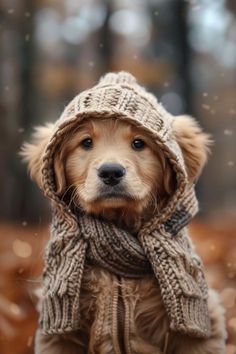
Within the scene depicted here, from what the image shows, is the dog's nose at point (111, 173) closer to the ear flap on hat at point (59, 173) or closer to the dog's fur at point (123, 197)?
the dog's fur at point (123, 197)

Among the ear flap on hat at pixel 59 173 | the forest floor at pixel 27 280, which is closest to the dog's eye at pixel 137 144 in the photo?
the ear flap on hat at pixel 59 173

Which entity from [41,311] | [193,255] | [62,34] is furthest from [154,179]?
[62,34]

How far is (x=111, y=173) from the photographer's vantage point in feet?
8.14

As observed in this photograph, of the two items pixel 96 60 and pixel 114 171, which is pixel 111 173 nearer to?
pixel 114 171

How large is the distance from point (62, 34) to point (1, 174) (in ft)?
7.50

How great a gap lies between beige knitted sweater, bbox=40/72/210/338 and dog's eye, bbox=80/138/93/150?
74 mm

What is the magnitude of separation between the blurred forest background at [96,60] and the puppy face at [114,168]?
121 inches

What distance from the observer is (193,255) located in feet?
8.85

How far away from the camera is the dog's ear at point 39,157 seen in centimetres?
264

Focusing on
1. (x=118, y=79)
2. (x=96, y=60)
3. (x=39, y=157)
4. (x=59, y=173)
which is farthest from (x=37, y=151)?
(x=96, y=60)

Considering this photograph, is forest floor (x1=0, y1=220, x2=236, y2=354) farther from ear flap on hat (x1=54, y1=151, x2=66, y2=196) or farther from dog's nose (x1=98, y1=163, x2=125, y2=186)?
dog's nose (x1=98, y1=163, x2=125, y2=186)

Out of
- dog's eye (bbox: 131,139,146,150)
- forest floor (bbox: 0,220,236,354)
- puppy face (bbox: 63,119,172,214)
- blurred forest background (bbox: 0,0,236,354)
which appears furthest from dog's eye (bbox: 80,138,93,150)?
blurred forest background (bbox: 0,0,236,354)

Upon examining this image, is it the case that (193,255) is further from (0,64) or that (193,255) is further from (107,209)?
(0,64)

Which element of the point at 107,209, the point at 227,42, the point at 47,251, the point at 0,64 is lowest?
the point at 47,251
